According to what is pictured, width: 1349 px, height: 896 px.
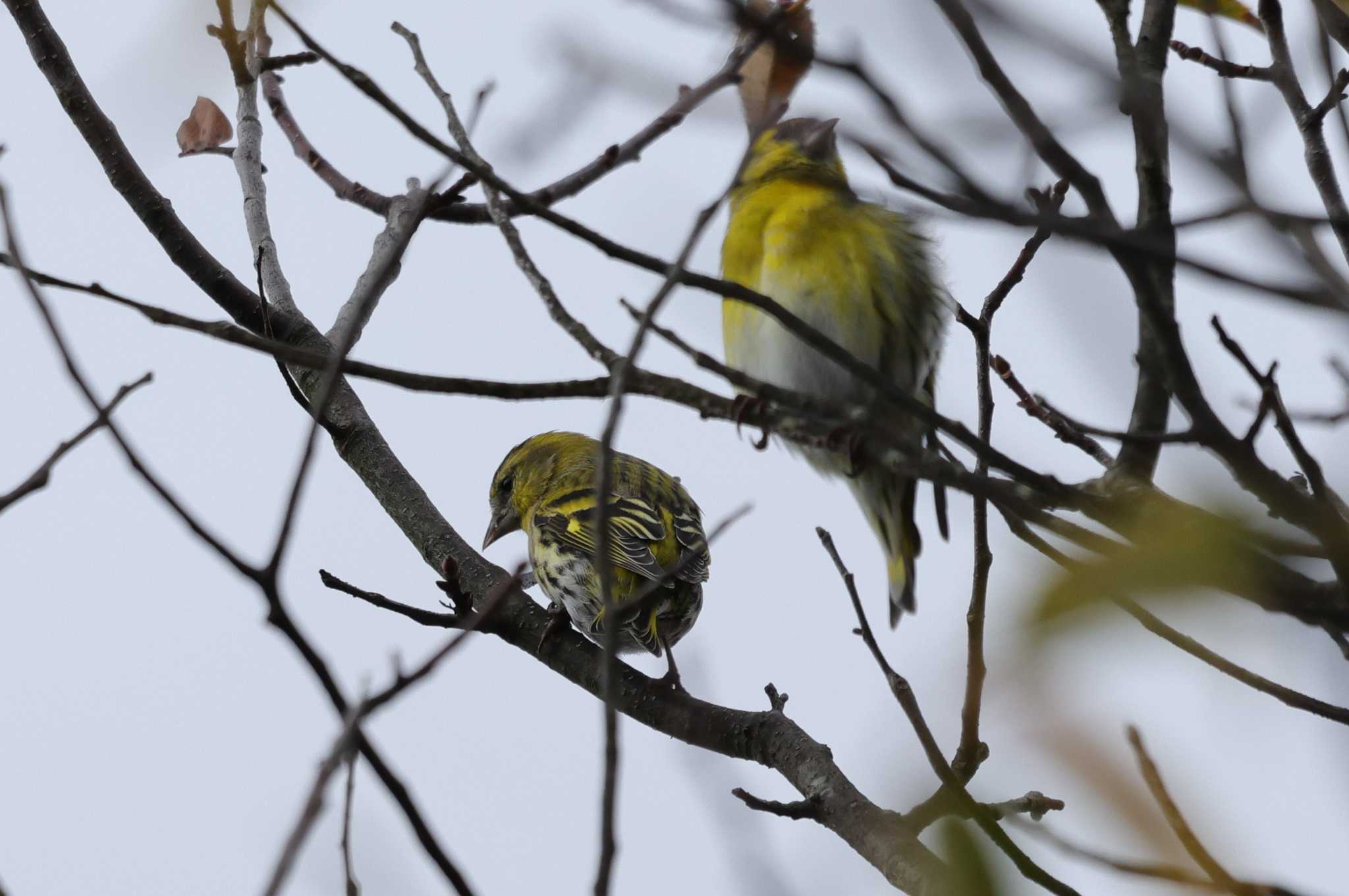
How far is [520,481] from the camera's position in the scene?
7.75 m

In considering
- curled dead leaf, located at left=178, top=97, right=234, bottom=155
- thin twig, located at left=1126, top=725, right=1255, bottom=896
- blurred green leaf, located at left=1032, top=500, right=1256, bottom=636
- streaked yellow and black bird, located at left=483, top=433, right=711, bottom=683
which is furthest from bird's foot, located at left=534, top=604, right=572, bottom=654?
A: blurred green leaf, located at left=1032, top=500, right=1256, bottom=636

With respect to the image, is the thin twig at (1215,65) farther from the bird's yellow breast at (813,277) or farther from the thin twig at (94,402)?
the thin twig at (94,402)

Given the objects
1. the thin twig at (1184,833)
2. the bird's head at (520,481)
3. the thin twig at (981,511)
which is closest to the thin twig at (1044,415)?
the thin twig at (981,511)

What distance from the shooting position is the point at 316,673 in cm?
196

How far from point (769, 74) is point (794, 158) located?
306cm

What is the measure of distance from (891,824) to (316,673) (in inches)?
64.3

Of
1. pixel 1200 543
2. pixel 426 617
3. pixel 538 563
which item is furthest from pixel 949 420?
pixel 538 563

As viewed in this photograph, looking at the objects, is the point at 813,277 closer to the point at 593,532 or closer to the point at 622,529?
the point at 593,532

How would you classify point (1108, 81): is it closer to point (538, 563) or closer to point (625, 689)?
point (625, 689)

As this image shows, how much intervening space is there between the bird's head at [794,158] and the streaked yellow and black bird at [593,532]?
147cm

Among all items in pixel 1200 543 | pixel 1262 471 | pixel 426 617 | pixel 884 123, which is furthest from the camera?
pixel 426 617

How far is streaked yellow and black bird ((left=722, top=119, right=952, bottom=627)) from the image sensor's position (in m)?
4.96

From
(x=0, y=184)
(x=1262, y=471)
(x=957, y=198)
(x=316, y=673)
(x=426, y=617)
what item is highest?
(x=426, y=617)

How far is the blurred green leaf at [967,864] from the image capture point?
53.6 inches
